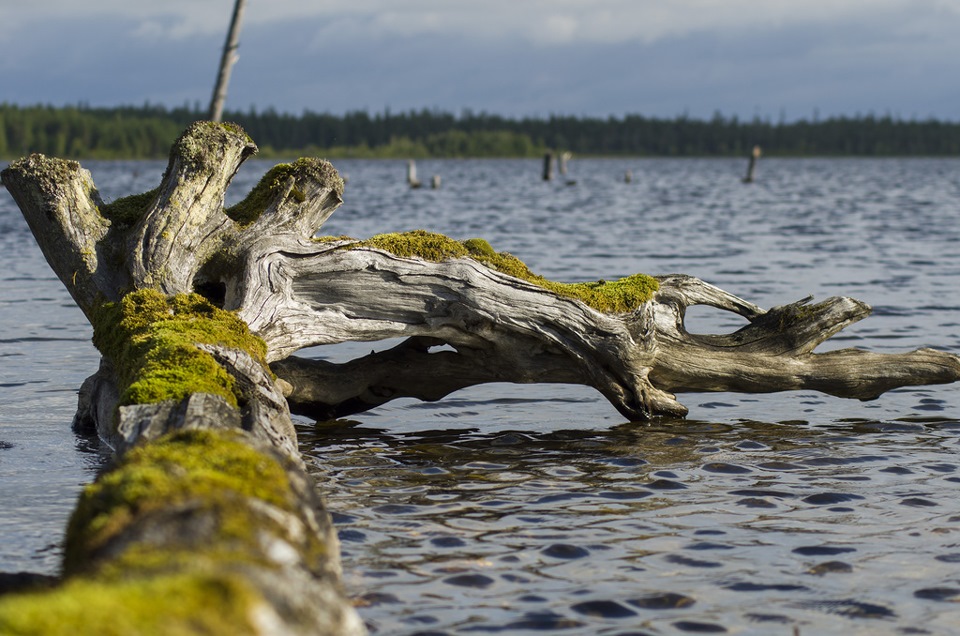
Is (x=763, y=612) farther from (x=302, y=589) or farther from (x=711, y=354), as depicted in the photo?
(x=711, y=354)

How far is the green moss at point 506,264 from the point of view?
9.11 metres

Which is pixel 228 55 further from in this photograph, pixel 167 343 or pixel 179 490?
pixel 179 490

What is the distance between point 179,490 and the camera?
3826 mm

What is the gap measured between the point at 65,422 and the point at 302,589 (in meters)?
7.68

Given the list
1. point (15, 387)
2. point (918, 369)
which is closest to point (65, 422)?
point (15, 387)

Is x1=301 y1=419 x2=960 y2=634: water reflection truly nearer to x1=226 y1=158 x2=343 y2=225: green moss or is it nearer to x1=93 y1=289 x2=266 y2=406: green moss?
x1=93 y1=289 x2=266 y2=406: green moss

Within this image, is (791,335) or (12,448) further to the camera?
(791,335)

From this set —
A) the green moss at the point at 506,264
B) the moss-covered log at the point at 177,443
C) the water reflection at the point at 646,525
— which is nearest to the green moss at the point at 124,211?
the moss-covered log at the point at 177,443

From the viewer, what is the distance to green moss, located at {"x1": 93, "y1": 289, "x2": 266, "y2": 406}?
6367 millimetres

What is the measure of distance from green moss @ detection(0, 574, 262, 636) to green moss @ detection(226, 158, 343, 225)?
658cm

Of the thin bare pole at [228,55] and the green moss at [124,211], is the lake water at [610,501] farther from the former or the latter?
the thin bare pole at [228,55]

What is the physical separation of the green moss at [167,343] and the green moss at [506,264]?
1.49 m

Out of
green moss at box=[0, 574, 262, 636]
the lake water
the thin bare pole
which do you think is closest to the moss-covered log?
green moss at box=[0, 574, 262, 636]

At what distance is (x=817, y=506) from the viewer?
Result: 24.1 feet
